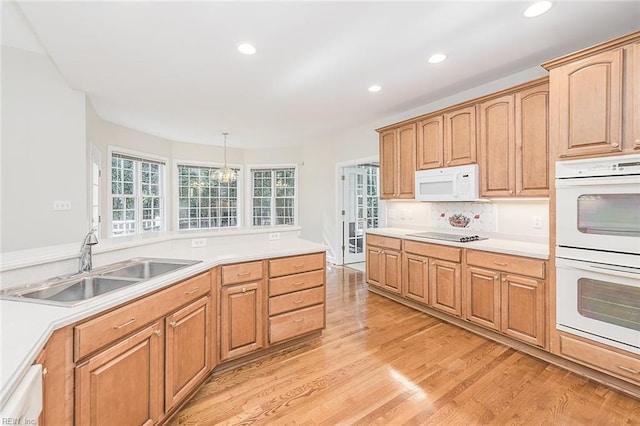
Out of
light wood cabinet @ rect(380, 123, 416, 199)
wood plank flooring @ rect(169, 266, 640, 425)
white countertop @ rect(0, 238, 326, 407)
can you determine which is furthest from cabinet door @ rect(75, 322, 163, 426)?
light wood cabinet @ rect(380, 123, 416, 199)

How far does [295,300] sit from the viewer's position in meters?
2.59

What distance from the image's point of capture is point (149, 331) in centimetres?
154

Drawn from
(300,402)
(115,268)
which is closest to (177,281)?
(115,268)

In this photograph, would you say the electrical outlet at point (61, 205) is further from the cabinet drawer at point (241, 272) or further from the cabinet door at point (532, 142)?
the cabinet door at point (532, 142)

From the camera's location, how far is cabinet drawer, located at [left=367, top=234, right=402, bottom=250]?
3.73 metres

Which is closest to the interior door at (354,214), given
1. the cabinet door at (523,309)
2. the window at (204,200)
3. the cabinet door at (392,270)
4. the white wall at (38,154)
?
the cabinet door at (392,270)

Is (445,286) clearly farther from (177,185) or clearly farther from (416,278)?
(177,185)

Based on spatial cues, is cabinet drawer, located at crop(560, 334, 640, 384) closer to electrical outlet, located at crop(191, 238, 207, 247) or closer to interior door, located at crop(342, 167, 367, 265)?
electrical outlet, located at crop(191, 238, 207, 247)

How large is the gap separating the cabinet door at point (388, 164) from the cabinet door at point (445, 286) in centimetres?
124

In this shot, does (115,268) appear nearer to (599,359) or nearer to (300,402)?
(300,402)

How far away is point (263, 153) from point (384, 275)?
449 cm

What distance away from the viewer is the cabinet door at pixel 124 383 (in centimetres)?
123

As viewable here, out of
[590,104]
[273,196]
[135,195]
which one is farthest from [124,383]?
[273,196]

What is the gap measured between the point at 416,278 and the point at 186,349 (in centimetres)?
252
